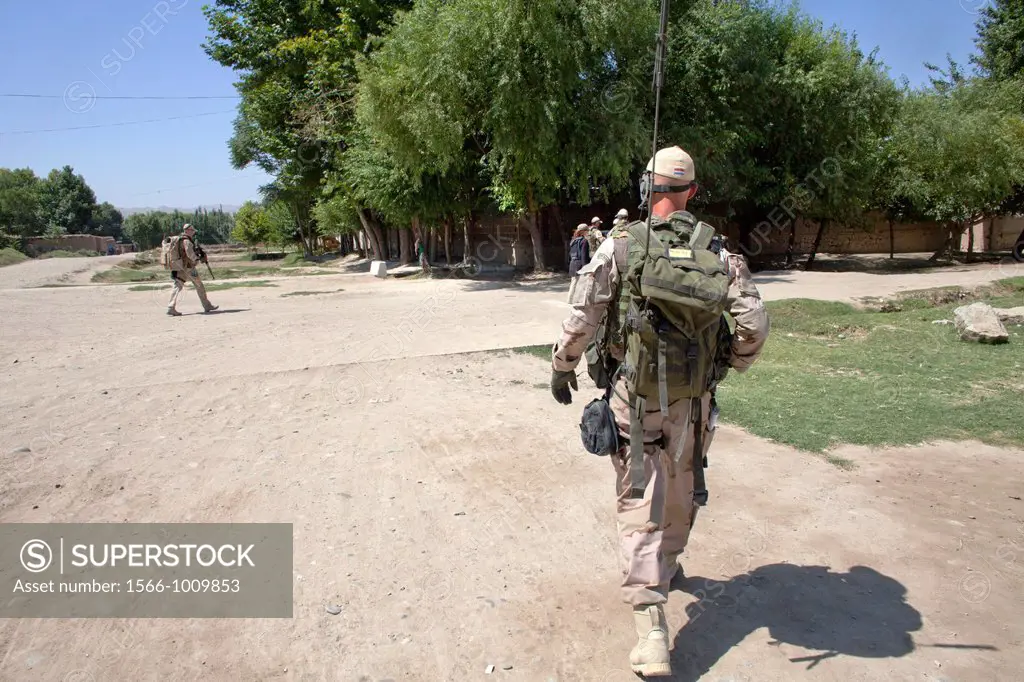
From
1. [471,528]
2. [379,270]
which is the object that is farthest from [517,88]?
[471,528]

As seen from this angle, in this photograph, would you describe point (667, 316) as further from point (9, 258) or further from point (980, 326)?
point (9, 258)

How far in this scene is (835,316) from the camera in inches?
427

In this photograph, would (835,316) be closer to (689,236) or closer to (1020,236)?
(689,236)

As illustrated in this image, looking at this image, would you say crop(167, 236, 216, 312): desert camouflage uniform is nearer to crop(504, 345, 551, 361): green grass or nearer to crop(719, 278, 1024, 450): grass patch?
crop(504, 345, 551, 361): green grass

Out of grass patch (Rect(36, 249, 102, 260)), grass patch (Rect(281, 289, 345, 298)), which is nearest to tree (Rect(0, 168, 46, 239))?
grass patch (Rect(36, 249, 102, 260))

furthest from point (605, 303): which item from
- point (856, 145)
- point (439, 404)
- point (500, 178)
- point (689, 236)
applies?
point (856, 145)

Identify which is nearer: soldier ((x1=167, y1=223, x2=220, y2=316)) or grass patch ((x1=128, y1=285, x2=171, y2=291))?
soldier ((x1=167, y1=223, x2=220, y2=316))

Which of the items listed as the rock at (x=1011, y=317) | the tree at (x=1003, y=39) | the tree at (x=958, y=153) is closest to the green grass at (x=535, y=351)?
the rock at (x=1011, y=317)

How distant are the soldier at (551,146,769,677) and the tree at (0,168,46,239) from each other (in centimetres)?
7079

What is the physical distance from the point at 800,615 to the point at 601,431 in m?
1.24

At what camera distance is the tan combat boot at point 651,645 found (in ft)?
7.95

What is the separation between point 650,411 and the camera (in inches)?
109

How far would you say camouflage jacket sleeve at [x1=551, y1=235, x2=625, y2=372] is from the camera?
2762mm

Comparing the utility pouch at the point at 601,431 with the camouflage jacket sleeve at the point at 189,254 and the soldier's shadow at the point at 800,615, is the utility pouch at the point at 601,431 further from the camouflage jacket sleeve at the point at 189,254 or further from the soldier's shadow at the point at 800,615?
the camouflage jacket sleeve at the point at 189,254
